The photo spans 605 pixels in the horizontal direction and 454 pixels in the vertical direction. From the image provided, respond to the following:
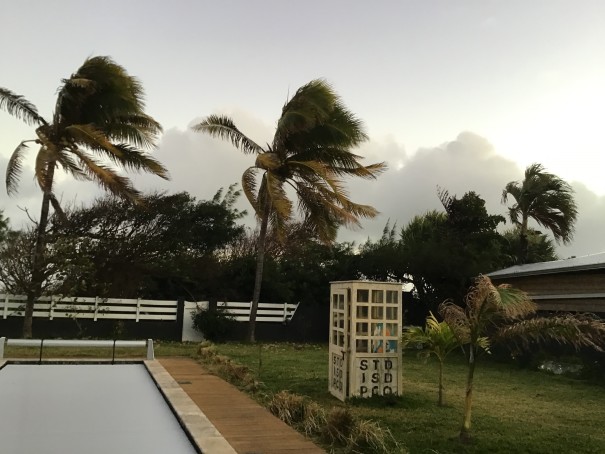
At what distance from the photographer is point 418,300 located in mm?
19578

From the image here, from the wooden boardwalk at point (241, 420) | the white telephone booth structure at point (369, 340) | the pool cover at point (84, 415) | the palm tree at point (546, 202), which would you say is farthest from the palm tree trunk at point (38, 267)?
the palm tree at point (546, 202)

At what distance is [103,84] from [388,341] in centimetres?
1186

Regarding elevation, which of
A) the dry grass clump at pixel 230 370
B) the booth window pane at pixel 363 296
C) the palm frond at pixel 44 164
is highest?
the palm frond at pixel 44 164

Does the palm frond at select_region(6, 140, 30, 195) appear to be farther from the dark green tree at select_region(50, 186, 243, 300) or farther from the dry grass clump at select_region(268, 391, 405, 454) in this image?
the dry grass clump at select_region(268, 391, 405, 454)

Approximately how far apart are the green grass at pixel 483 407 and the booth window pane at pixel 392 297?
4.31 ft

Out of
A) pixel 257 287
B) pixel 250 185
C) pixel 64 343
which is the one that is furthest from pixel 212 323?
pixel 64 343

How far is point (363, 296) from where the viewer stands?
749 cm

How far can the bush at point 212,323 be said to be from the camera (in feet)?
55.8

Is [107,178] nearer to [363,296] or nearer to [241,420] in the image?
[363,296]

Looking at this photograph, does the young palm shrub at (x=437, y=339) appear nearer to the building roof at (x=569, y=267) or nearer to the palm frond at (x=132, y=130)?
the building roof at (x=569, y=267)

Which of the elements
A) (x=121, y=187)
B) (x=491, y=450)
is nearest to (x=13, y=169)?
(x=121, y=187)

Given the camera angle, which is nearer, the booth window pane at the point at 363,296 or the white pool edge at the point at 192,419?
the white pool edge at the point at 192,419

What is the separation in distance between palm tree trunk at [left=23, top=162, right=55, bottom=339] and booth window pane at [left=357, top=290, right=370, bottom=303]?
422 inches

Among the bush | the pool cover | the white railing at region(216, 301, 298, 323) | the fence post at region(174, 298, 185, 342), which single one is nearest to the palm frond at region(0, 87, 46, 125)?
the fence post at region(174, 298, 185, 342)
